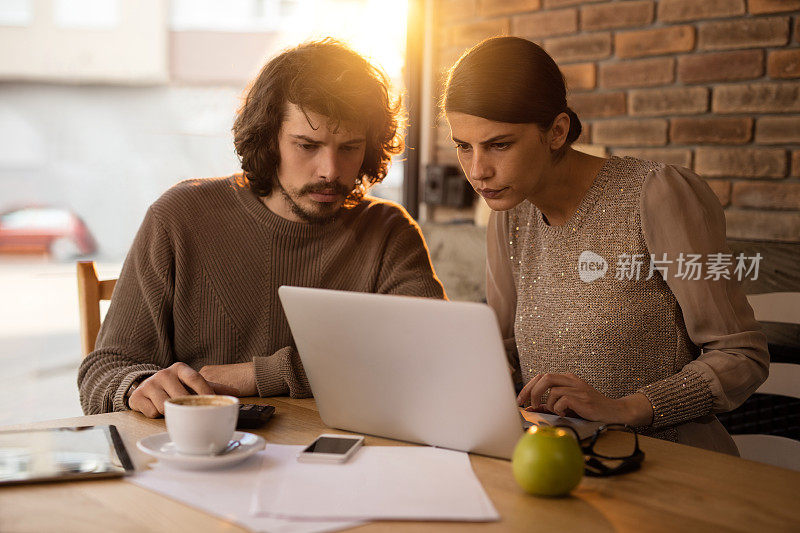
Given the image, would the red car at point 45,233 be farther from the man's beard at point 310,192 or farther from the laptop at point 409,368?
the laptop at point 409,368

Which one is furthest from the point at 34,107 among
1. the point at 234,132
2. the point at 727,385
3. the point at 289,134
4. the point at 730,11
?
the point at 727,385

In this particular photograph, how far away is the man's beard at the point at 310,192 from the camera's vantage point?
5.23 feet

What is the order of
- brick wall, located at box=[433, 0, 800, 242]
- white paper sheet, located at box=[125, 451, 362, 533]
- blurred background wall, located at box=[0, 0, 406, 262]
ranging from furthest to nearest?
blurred background wall, located at box=[0, 0, 406, 262] < brick wall, located at box=[433, 0, 800, 242] < white paper sheet, located at box=[125, 451, 362, 533]

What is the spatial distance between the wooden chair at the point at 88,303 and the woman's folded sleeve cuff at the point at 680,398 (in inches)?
41.4

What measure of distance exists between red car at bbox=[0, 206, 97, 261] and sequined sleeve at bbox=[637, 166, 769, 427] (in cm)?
225

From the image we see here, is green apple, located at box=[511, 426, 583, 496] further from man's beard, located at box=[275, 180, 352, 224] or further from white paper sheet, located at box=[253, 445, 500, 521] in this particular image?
man's beard, located at box=[275, 180, 352, 224]

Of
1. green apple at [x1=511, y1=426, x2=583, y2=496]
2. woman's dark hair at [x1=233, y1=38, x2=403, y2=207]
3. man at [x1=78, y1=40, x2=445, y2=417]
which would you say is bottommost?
green apple at [x1=511, y1=426, x2=583, y2=496]

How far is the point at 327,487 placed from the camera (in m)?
0.89

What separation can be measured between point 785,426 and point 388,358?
137cm

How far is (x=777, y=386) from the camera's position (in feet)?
5.54

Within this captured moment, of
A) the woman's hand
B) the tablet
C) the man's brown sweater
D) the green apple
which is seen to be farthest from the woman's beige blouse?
the tablet

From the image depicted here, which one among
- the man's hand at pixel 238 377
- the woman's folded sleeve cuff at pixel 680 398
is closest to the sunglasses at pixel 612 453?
the woman's folded sleeve cuff at pixel 680 398

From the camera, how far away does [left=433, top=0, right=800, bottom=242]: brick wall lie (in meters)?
2.07

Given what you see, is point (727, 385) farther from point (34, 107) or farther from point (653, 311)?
point (34, 107)
